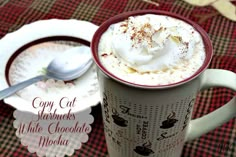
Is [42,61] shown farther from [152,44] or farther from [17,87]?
[152,44]

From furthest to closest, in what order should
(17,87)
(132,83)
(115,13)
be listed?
(115,13) < (17,87) < (132,83)

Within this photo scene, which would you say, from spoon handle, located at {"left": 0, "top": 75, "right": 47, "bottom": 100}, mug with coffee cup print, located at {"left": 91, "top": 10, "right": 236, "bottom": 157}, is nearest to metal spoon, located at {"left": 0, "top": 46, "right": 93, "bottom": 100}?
spoon handle, located at {"left": 0, "top": 75, "right": 47, "bottom": 100}

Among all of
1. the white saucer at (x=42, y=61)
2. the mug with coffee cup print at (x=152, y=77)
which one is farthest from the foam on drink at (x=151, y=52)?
the white saucer at (x=42, y=61)

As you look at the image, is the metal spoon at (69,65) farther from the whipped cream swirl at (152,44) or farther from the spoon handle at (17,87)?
the whipped cream swirl at (152,44)

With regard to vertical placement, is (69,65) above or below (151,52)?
below

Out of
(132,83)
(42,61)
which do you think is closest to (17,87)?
(42,61)

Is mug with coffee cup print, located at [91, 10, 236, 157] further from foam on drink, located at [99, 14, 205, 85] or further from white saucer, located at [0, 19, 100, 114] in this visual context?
white saucer, located at [0, 19, 100, 114]

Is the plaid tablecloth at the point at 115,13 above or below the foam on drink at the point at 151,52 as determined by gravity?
below
